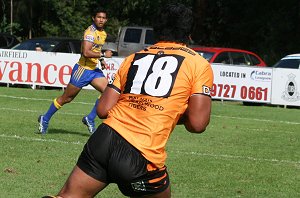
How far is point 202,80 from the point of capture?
5.74m

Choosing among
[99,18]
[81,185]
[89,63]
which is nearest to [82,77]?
[89,63]

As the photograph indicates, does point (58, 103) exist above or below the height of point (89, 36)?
below

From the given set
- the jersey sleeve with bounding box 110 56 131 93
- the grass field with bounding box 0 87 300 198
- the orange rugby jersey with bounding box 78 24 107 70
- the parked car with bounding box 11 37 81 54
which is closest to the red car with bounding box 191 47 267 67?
the parked car with bounding box 11 37 81 54

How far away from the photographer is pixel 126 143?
18.4ft

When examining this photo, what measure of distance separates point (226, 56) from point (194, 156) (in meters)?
15.9

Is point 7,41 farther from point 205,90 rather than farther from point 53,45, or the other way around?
point 205,90

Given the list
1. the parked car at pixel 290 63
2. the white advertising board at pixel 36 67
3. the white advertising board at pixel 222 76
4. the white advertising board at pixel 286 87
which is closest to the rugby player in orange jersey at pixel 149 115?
the white advertising board at pixel 222 76

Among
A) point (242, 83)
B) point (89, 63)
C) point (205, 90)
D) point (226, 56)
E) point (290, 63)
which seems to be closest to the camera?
point (205, 90)

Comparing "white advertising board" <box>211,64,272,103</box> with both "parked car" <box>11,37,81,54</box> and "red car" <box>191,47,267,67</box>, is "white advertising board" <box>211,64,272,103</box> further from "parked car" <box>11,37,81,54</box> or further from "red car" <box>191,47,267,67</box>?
"parked car" <box>11,37,81,54</box>

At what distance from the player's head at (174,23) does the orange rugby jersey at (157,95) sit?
0.09 meters

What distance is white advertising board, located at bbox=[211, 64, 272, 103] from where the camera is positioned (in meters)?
24.3

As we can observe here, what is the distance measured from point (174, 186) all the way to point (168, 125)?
4.29m

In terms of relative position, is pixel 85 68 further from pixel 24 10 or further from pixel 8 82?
pixel 24 10

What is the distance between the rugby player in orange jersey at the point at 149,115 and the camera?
18.4ft
